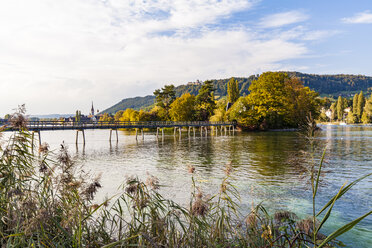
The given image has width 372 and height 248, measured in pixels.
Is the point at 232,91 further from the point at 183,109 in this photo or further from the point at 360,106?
the point at 360,106

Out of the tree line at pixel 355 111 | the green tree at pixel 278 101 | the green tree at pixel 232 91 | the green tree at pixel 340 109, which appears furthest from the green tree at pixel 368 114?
the green tree at pixel 278 101

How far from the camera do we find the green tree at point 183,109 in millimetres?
87562

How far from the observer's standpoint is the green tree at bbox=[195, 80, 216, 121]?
8869cm

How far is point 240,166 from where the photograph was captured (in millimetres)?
20297

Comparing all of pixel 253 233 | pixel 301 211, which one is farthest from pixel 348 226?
pixel 301 211

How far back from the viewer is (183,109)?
290 ft

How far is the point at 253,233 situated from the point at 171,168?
15.8 m

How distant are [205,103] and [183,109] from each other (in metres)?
7.99

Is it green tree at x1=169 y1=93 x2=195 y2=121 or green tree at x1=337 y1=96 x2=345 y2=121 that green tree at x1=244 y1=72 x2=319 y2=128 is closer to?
green tree at x1=169 y1=93 x2=195 y2=121

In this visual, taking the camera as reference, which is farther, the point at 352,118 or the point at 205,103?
the point at 352,118

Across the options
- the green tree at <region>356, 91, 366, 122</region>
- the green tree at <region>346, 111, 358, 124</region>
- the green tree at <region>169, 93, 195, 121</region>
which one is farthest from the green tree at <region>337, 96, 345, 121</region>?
the green tree at <region>169, 93, 195, 121</region>

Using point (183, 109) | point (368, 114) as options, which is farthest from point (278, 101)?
point (368, 114)

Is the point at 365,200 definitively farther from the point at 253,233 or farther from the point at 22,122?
the point at 22,122

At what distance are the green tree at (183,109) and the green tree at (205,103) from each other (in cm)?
207
